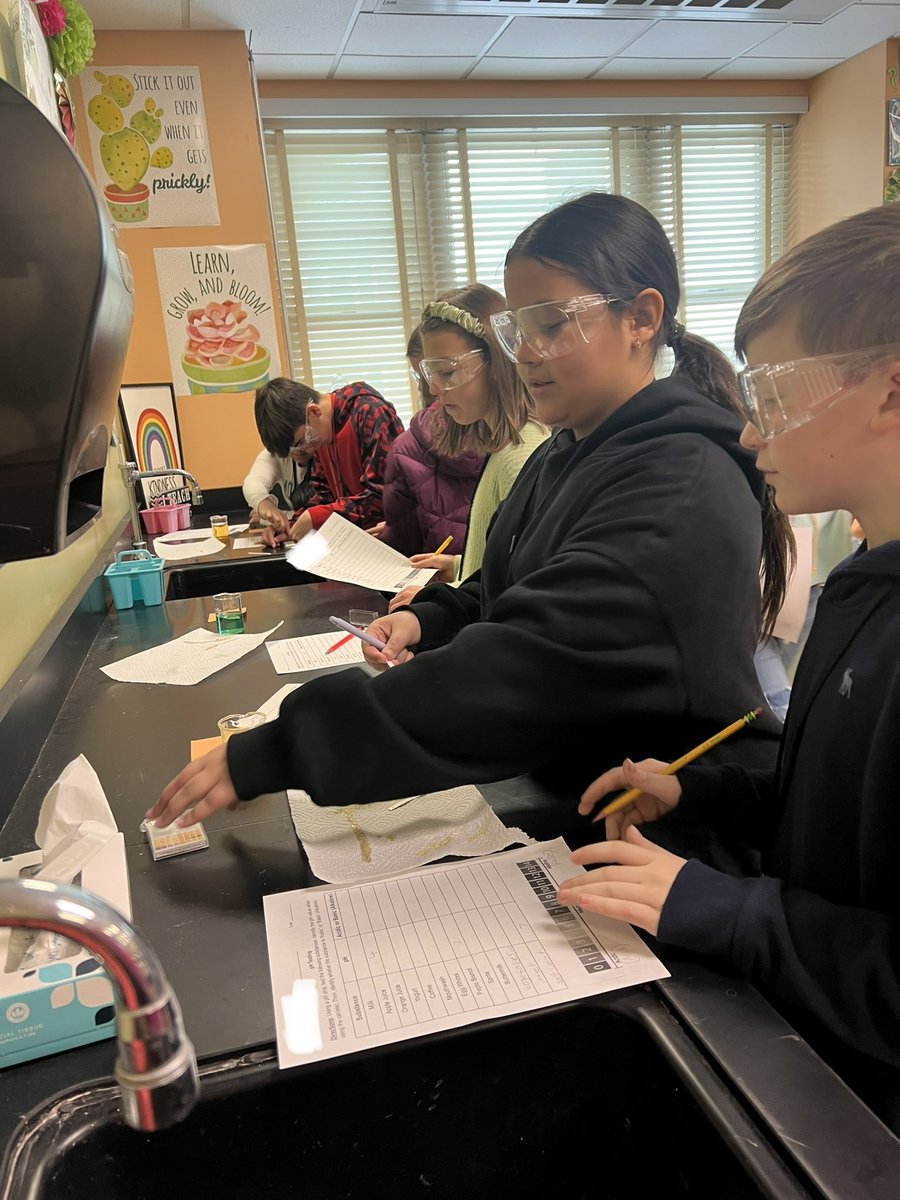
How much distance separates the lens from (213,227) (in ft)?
11.5

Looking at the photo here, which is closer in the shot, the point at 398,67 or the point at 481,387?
the point at 481,387

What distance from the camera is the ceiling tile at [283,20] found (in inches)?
121

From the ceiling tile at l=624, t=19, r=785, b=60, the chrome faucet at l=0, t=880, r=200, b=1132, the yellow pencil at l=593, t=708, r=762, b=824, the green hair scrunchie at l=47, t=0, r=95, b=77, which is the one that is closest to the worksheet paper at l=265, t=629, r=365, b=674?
the yellow pencil at l=593, t=708, r=762, b=824

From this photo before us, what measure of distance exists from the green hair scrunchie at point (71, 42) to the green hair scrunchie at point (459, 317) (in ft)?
4.17

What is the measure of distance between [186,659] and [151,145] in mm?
2806

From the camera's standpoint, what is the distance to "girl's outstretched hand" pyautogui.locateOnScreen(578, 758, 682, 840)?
2.49 ft

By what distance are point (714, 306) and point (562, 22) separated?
6.35ft

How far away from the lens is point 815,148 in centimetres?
456

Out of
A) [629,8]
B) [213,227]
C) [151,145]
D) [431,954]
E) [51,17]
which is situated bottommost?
[431,954]

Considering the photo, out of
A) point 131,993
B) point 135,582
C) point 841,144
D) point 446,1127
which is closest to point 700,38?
point 841,144

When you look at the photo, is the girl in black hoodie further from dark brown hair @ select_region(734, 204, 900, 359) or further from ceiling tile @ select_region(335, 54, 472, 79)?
ceiling tile @ select_region(335, 54, 472, 79)

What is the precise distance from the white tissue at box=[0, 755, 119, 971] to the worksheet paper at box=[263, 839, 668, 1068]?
0.16 m

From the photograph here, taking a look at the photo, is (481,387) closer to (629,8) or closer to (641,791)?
(641,791)

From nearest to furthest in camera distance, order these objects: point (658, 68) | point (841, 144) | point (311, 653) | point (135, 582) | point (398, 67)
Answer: point (311, 653)
point (135, 582)
point (398, 67)
point (658, 68)
point (841, 144)
